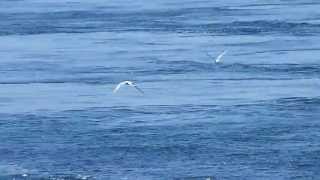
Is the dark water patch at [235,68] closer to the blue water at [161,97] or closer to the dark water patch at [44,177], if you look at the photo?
the blue water at [161,97]

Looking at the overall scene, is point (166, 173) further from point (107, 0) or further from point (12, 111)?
point (107, 0)

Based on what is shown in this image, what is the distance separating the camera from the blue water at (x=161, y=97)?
13.3 m

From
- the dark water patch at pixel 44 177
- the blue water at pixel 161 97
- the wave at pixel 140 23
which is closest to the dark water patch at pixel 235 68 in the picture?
the blue water at pixel 161 97

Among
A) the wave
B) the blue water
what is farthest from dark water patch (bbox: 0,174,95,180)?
the wave

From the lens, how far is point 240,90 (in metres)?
18.2

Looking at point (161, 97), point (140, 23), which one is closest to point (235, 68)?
point (161, 97)

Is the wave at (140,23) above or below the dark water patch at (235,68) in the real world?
above

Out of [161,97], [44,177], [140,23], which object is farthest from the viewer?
[140,23]

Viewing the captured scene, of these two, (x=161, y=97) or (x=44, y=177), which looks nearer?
(x=44, y=177)

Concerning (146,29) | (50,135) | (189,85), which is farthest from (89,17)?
(50,135)

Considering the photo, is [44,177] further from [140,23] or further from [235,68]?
[140,23]

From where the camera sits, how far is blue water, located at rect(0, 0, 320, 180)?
43.8 ft

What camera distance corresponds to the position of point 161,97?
17797mm

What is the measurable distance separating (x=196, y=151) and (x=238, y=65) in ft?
24.0
